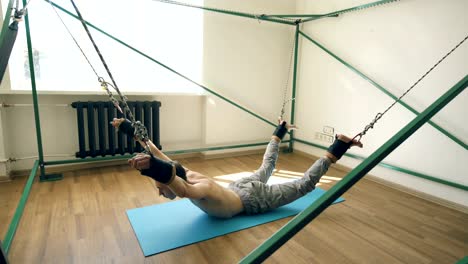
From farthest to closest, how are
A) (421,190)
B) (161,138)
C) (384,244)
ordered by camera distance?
(161,138)
(421,190)
(384,244)

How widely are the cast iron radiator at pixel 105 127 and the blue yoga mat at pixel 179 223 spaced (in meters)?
1.13

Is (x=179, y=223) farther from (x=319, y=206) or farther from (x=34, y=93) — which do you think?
(x=34, y=93)

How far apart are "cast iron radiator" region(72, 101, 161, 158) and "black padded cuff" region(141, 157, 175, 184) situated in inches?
78.8

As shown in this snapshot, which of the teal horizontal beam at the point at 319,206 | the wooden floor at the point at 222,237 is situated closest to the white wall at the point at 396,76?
the wooden floor at the point at 222,237

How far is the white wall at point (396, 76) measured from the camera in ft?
8.28

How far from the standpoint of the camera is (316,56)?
3.86 m

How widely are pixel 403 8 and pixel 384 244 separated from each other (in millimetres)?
2288

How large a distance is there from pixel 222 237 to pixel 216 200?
0.25m

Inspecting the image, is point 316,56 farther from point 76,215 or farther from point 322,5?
point 76,215

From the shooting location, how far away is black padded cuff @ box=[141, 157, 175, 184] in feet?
4.29

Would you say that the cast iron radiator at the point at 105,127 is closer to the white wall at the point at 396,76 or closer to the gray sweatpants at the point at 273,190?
the gray sweatpants at the point at 273,190

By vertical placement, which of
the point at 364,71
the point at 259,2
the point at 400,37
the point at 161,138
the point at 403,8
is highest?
the point at 259,2

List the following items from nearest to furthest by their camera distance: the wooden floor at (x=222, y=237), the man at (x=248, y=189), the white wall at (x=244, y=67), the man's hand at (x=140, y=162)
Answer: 1. the man's hand at (x=140, y=162)
2. the wooden floor at (x=222, y=237)
3. the man at (x=248, y=189)
4. the white wall at (x=244, y=67)

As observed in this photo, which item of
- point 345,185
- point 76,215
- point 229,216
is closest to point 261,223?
point 229,216
